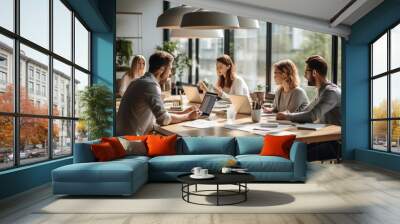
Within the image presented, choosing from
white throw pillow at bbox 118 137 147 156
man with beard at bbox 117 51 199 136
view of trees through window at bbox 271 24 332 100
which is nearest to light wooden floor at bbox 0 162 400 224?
white throw pillow at bbox 118 137 147 156

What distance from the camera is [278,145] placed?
704 cm

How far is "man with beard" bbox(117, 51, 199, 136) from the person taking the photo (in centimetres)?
746

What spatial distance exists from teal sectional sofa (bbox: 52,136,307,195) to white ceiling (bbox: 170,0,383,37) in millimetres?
1992

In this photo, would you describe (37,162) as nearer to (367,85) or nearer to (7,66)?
(7,66)

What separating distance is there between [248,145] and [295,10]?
7.63ft

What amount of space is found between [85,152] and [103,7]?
3.56 m

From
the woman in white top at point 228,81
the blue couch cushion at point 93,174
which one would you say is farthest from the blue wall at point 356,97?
the blue couch cushion at point 93,174

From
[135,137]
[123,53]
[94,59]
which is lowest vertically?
[135,137]

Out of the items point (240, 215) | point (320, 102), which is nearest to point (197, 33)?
point (320, 102)

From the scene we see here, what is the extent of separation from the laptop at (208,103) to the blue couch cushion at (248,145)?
55 centimetres

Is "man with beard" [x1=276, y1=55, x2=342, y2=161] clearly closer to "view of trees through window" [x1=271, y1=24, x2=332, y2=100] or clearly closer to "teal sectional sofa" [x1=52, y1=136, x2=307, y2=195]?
"teal sectional sofa" [x1=52, y1=136, x2=307, y2=195]

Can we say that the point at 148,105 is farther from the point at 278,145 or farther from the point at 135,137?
the point at 278,145

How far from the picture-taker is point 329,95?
8359mm

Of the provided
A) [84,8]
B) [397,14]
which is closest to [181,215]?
[84,8]
